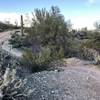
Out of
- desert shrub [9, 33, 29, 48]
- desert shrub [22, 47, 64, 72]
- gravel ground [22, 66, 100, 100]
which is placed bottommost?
gravel ground [22, 66, 100, 100]

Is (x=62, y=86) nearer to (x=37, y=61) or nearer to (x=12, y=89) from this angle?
(x=12, y=89)

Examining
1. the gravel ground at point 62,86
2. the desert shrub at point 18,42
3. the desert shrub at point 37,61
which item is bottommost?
the gravel ground at point 62,86

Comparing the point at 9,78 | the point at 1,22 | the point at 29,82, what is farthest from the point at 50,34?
the point at 1,22

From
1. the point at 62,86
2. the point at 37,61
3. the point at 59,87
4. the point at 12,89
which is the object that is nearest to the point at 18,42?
the point at 37,61

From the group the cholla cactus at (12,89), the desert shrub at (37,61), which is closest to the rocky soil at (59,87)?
the cholla cactus at (12,89)

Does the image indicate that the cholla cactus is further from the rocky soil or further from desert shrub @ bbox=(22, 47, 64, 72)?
desert shrub @ bbox=(22, 47, 64, 72)

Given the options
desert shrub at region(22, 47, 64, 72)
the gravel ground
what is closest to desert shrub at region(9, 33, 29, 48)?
desert shrub at region(22, 47, 64, 72)

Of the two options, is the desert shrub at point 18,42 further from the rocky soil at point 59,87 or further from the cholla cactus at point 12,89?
the cholla cactus at point 12,89

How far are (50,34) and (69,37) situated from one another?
1326mm

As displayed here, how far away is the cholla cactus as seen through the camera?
6.98 metres

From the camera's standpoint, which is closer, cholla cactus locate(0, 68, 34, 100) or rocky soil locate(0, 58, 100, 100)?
cholla cactus locate(0, 68, 34, 100)

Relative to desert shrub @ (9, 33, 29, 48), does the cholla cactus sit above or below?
below

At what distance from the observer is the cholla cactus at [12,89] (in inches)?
275

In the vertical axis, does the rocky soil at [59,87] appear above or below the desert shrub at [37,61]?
below
